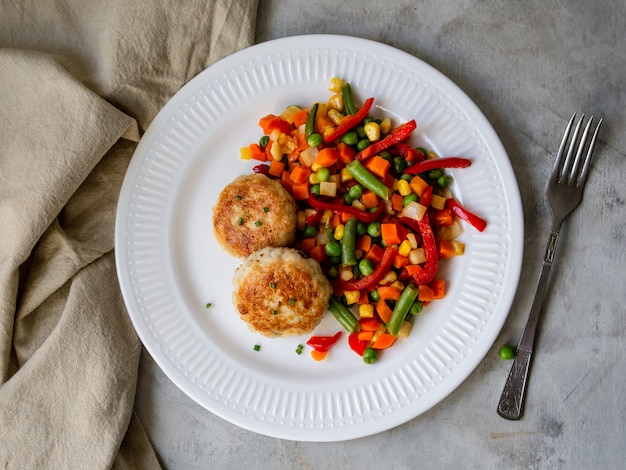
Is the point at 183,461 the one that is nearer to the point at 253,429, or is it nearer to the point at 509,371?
the point at 253,429

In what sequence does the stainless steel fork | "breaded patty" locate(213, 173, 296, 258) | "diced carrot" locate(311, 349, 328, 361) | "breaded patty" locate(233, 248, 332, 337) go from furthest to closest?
"diced carrot" locate(311, 349, 328, 361), the stainless steel fork, "breaded patty" locate(213, 173, 296, 258), "breaded patty" locate(233, 248, 332, 337)

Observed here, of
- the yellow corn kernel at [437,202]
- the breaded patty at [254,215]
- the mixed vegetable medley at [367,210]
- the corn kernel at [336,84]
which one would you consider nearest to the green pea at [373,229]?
the mixed vegetable medley at [367,210]

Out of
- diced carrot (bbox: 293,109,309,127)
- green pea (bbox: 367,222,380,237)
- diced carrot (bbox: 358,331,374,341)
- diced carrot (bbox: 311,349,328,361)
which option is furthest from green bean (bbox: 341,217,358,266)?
diced carrot (bbox: 293,109,309,127)

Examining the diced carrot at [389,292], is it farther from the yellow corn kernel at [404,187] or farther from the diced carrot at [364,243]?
the yellow corn kernel at [404,187]

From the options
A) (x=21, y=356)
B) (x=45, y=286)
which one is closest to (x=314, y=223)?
(x=45, y=286)

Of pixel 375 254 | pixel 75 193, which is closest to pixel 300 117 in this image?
pixel 375 254

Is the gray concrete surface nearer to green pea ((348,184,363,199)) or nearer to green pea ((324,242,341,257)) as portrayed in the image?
green pea ((348,184,363,199))
